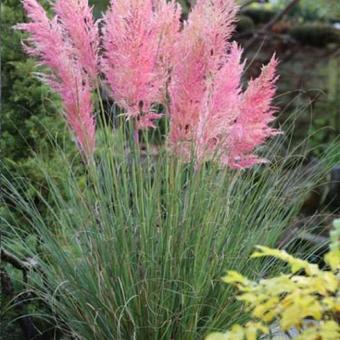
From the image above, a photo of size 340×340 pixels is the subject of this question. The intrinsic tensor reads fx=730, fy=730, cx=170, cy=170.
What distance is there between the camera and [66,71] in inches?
98.6

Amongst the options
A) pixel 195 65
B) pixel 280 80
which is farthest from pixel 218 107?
pixel 280 80

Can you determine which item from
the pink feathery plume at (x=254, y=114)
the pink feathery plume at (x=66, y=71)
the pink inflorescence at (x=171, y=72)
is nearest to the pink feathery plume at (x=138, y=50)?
the pink inflorescence at (x=171, y=72)

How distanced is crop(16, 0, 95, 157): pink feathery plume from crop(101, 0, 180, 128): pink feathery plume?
11 cm

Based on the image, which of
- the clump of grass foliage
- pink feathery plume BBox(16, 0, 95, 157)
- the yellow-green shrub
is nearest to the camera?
the yellow-green shrub

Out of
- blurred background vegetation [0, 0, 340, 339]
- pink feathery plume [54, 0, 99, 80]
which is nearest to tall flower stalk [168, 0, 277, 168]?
pink feathery plume [54, 0, 99, 80]

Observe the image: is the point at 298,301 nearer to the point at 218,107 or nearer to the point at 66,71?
the point at 218,107

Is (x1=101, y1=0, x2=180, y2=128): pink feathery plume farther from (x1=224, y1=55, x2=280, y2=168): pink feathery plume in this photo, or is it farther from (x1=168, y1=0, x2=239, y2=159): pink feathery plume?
(x1=224, y1=55, x2=280, y2=168): pink feathery plume

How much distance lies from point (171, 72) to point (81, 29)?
35cm

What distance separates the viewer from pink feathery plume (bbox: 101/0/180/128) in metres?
2.41

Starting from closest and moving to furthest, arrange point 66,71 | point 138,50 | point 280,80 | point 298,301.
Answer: point 298,301
point 138,50
point 66,71
point 280,80

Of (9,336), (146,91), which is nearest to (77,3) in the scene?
(146,91)

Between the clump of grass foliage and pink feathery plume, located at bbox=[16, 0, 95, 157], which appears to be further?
pink feathery plume, located at bbox=[16, 0, 95, 157]

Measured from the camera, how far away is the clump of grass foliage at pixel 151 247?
2393mm

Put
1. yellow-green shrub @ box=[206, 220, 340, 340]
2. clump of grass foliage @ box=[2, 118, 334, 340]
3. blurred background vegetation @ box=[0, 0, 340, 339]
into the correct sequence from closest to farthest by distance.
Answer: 1. yellow-green shrub @ box=[206, 220, 340, 340]
2. clump of grass foliage @ box=[2, 118, 334, 340]
3. blurred background vegetation @ box=[0, 0, 340, 339]
